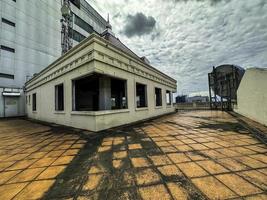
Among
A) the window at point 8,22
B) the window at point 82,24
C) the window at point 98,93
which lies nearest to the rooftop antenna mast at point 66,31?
the window at point 82,24

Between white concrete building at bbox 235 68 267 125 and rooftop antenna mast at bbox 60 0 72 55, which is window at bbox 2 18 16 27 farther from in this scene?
white concrete building at bbox 235 68 267 125

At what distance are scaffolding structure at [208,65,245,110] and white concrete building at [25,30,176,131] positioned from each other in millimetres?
8333

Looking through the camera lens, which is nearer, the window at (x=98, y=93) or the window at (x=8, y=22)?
the window at (x=98, y=93)

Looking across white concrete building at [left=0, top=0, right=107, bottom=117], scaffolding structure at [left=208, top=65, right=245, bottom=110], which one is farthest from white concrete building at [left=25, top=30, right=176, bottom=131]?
scaffolding structure at [left=208, top=65, right=245, bottom=110]

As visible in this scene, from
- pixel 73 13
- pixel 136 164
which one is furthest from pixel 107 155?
pixel 73 13

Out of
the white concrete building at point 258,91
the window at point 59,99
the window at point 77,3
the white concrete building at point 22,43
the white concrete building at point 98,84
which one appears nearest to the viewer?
the white concrete building at point 258,91

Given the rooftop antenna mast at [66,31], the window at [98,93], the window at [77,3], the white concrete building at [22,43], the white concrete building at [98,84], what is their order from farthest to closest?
1. the window at [77,3]
2. the rooftop antenna mast at [66,31]
3. the white concrete building at [22,43]
4. the window at [98,93]
5. the white concrete building at [98,84]

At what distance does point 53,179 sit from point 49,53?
73.3 ft

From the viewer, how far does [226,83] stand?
14992 millimetres

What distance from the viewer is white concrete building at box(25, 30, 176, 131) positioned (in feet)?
19.3

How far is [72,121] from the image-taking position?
278 inches

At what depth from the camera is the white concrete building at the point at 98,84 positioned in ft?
19.3

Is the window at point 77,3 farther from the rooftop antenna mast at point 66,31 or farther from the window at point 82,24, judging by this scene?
the rooftop antenna mast at point 66,31

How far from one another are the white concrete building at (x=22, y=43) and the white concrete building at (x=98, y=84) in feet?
22.8
